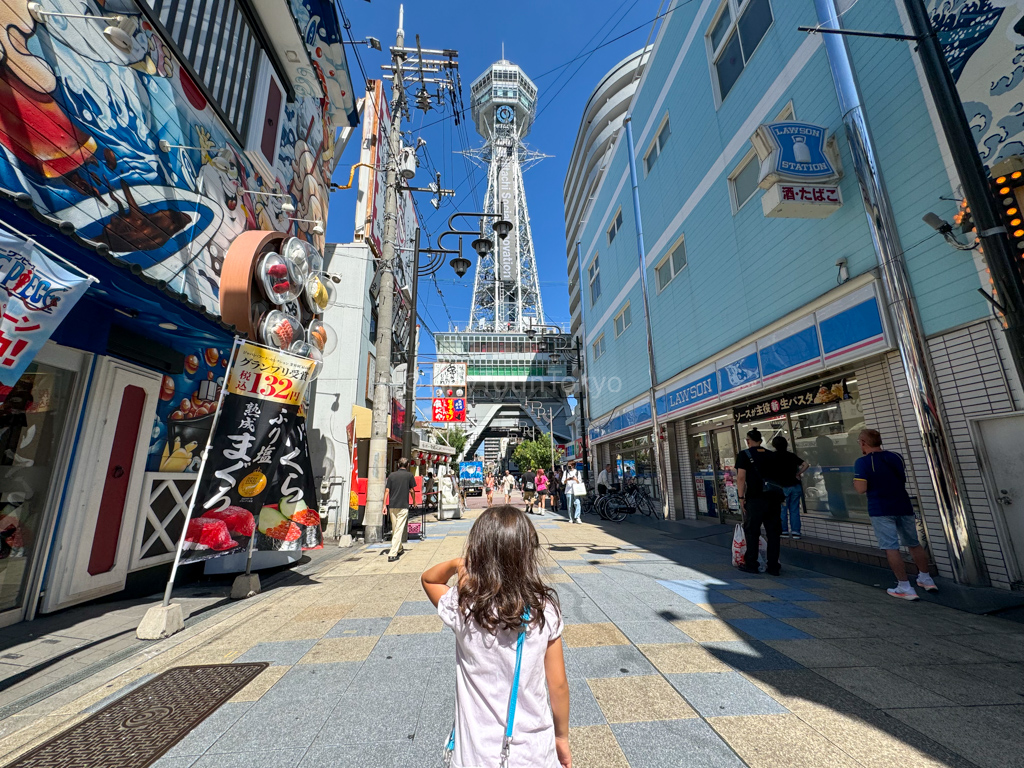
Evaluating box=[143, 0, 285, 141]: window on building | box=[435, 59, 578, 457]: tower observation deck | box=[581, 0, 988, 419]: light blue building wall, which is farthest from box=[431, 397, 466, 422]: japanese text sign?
box=[435, 59, 578, 457]: tower observation deck

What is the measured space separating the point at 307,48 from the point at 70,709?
10455 mm

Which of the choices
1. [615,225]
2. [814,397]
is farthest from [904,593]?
[615,225]

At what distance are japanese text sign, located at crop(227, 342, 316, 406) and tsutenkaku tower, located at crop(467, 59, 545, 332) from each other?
8662 cm

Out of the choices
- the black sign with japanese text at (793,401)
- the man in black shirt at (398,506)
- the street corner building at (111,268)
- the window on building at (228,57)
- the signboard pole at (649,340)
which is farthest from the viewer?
the signboard pole at (649,340)

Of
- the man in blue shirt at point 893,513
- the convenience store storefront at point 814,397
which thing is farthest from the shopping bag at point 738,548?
the convenience store storefront at point 814,397

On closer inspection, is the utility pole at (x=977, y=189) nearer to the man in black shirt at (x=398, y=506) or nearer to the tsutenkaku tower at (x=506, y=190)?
the man in black shirt at (x=398, y=506)

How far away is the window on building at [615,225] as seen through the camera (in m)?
16.7

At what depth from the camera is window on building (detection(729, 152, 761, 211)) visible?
8930 mm

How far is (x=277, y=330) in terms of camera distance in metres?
6.22

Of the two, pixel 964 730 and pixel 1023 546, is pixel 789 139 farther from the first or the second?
pixel 964 730

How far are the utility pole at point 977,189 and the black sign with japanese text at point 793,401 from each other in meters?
3.46

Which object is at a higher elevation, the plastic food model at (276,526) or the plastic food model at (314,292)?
the plastic food model at (314,292)

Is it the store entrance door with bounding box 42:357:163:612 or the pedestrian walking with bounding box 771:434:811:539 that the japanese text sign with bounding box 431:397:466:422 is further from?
the pedestrian walking with bounding box 771:434:811:539

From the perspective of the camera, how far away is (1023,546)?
4.66m
